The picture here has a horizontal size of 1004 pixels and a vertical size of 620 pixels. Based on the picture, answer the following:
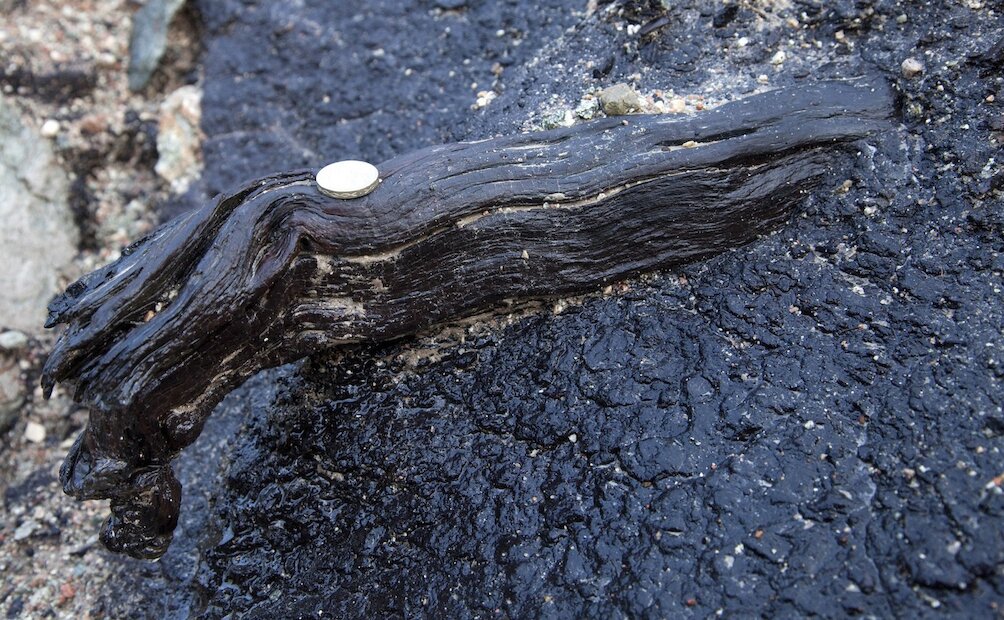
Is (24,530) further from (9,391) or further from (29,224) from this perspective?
(29,224)

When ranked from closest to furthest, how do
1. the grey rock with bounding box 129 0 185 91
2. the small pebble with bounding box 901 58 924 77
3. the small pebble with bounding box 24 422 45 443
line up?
the small pebble with bounding box 901 58 924 77
the small pebble with bounding box 24 422 45 443
the grey rock with bounding box 129 0 185 91

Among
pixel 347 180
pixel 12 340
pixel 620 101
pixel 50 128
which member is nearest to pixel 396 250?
pixel 347 180

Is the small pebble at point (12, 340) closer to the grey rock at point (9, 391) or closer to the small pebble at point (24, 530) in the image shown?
the grey rock at point (9, 391)

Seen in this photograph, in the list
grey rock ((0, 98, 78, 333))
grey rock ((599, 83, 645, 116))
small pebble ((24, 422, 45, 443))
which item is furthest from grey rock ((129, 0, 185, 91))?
grey rock ((599, 83, 645, 116))

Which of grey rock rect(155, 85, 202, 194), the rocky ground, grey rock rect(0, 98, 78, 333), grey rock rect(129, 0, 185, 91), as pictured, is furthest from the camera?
grey rock rect(129, 0, 185, 91)

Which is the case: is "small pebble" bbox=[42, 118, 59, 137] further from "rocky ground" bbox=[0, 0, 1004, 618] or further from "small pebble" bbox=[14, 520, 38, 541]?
"small pebble" bbox=[14, 520, 38, 541]

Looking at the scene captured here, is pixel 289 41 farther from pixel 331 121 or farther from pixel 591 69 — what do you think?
pixel 591 69
